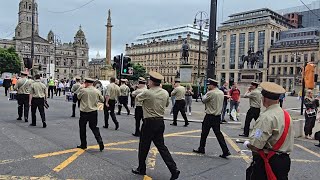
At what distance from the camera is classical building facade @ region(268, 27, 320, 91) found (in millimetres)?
86450

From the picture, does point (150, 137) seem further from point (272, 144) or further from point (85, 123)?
point (272, 144)

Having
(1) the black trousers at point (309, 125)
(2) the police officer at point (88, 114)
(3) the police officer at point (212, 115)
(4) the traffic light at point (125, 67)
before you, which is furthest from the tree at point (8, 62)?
(3) the police officer at point (212, 115)

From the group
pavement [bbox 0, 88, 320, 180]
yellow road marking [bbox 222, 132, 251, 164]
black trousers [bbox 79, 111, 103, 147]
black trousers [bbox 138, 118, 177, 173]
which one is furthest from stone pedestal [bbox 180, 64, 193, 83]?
A: black trousers [bbox 138, 118, 177, 173]

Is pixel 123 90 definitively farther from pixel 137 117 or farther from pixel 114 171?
pixel 114 171

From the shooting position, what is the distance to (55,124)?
11688 mm

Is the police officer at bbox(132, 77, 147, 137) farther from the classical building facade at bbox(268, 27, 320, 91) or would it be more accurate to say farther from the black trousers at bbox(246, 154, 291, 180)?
the classical building facade at bbox(268, 27, 320, 91)

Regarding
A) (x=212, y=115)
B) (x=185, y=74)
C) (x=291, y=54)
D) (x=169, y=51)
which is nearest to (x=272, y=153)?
(x=212, y=115)

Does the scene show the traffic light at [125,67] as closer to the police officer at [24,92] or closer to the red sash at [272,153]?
the police officer at [24,92]

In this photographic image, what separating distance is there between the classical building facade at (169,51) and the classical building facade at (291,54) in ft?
76.7

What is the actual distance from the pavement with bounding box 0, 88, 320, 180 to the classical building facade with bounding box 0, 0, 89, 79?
410 feet

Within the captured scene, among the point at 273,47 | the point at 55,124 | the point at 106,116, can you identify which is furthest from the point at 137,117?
Result: the point at 273,47

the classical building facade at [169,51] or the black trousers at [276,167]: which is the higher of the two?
the classical building facade at [169,51]

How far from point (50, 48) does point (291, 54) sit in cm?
10013

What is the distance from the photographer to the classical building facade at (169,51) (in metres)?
112
